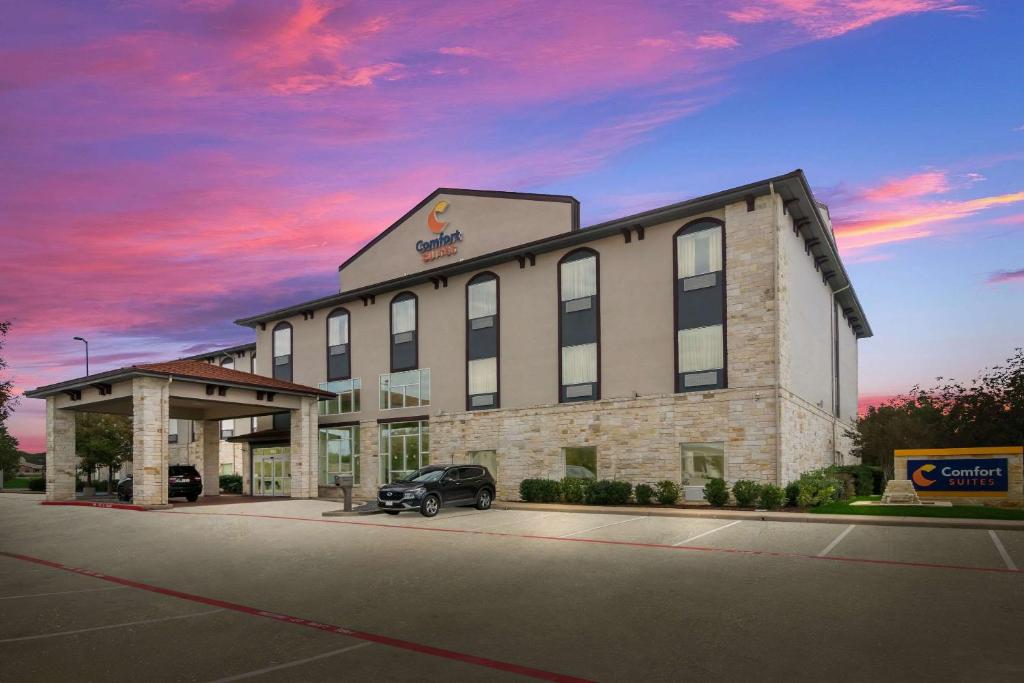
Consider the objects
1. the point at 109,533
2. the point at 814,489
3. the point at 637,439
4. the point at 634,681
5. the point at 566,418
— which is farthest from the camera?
the point at 566,418

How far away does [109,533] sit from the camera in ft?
72.4

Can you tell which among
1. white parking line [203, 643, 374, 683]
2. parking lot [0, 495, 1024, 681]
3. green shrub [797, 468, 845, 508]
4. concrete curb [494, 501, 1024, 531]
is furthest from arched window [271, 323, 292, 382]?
white parking line [203, 643, 374, 683]

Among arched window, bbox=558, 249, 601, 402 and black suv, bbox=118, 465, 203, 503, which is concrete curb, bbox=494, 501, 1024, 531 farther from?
black suv, bbox=118, 465, 203, 503

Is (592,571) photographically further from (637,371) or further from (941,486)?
(941,486)

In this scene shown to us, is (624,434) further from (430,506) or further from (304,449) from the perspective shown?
(304,449)

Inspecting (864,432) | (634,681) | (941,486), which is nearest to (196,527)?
(634,681)

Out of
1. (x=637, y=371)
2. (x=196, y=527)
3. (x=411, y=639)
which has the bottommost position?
(x=196, y=527)

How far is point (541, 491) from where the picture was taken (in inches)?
1219

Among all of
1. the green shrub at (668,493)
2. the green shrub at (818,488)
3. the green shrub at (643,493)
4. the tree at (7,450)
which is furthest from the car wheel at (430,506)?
the tree at (7,450)

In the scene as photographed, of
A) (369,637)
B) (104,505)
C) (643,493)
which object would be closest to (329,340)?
(104,505)

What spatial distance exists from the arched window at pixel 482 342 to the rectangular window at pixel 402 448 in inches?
146

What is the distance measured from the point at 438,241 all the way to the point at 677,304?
1512 centimetres

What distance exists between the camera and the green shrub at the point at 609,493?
2906cm

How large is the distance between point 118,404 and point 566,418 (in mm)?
22493
